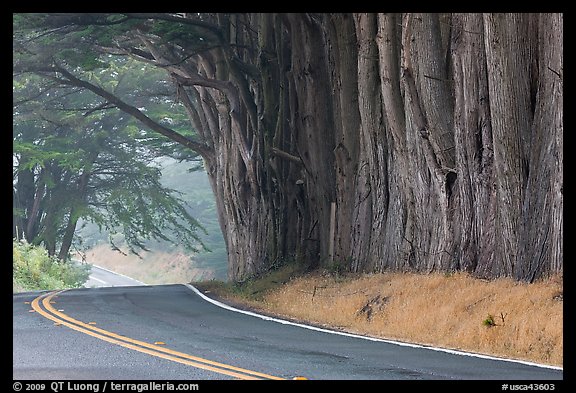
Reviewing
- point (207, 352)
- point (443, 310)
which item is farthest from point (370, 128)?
point (207, 352)

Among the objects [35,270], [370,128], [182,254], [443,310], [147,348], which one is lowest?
[182,254]

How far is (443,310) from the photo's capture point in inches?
650

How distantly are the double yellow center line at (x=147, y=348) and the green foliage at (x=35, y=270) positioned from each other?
19082mm

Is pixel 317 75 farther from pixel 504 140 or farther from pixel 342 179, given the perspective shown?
pixel 504 140

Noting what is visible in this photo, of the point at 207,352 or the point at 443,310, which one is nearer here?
the point at 207,352

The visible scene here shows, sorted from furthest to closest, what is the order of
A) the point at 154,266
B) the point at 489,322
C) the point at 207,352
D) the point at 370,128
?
1. the point at 154,266
2. the point at 370,128
3. the point at 489,322
4. the point at 207,352

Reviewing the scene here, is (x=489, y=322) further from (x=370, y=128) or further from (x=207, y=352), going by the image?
(x=370, y=128)

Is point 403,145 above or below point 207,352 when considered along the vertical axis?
above

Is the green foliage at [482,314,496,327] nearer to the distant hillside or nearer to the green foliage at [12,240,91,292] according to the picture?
the green foliage at [12,240,91,292]

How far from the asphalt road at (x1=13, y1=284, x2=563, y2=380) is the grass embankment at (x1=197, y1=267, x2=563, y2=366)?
1.16 m

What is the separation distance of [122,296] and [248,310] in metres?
5.08

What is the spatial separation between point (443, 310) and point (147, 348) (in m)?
5.09

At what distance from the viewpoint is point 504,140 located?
17.4 meters
